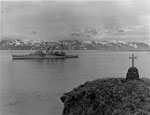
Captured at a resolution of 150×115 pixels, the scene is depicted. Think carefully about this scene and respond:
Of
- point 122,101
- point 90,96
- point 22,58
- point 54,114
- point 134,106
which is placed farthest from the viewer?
point 22,58

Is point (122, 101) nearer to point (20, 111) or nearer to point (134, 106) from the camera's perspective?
point (134, 106)

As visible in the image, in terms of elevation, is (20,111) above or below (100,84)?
below

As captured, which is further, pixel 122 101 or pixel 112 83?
pixel 112 83

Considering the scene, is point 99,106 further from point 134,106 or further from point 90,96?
point 134,106

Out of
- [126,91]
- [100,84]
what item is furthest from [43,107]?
[126,91]

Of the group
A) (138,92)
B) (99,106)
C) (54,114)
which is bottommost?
(54,114)

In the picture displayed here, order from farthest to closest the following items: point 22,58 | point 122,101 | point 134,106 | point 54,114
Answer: point 22,58
point 54,114
point 122,101
point 134,106
